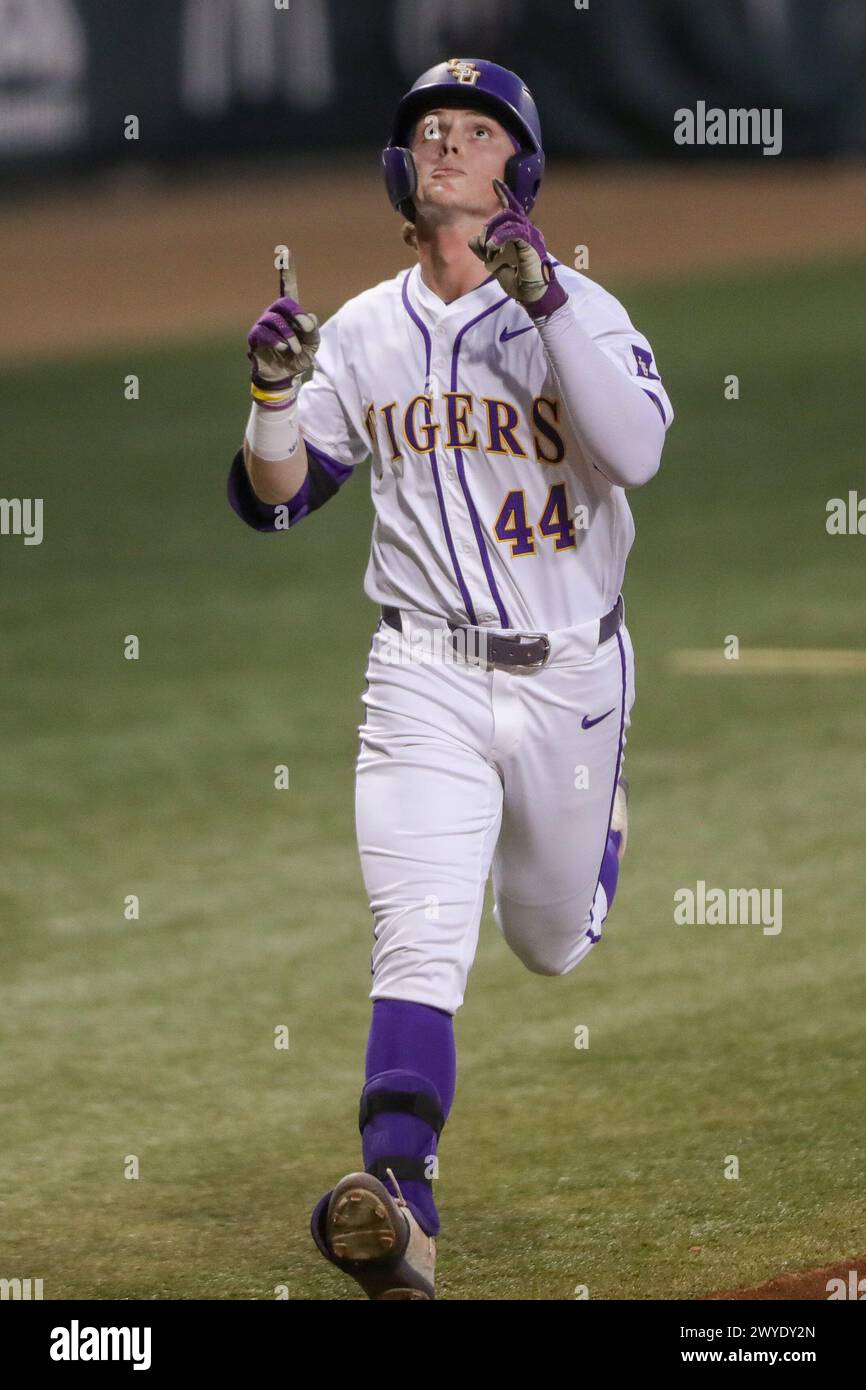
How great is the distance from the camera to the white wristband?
4363 mm

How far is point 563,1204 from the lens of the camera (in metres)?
4.68

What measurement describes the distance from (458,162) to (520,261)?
46cm

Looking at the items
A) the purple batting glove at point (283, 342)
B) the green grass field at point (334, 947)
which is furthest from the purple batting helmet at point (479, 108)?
the green grass field at point (334, 947)

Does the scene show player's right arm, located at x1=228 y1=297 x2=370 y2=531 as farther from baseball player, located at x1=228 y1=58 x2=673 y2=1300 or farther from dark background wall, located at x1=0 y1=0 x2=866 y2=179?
dark background wall, located at x1=0 y1=0 x2=866 y2=179

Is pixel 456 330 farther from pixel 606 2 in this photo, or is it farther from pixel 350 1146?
pixel 606 2

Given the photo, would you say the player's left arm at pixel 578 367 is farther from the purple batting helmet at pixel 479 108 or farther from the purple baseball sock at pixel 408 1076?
the purple baseball sock at pixel 408 1076

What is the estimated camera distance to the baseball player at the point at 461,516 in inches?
164

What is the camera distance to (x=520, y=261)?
402 cm

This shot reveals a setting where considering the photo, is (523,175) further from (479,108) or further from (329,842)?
(329,842)

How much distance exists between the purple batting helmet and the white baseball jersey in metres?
0.19

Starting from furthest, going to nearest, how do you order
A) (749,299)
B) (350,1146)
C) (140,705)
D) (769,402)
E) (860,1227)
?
(749,299) → (769,402) → (140,705) → (350,1146) → (860,1227)

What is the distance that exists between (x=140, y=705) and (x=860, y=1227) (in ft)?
15.3

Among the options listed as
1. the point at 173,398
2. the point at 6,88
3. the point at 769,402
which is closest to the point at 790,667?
the point at 769,402

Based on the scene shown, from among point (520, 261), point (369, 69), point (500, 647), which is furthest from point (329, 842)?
point (369, 69)
